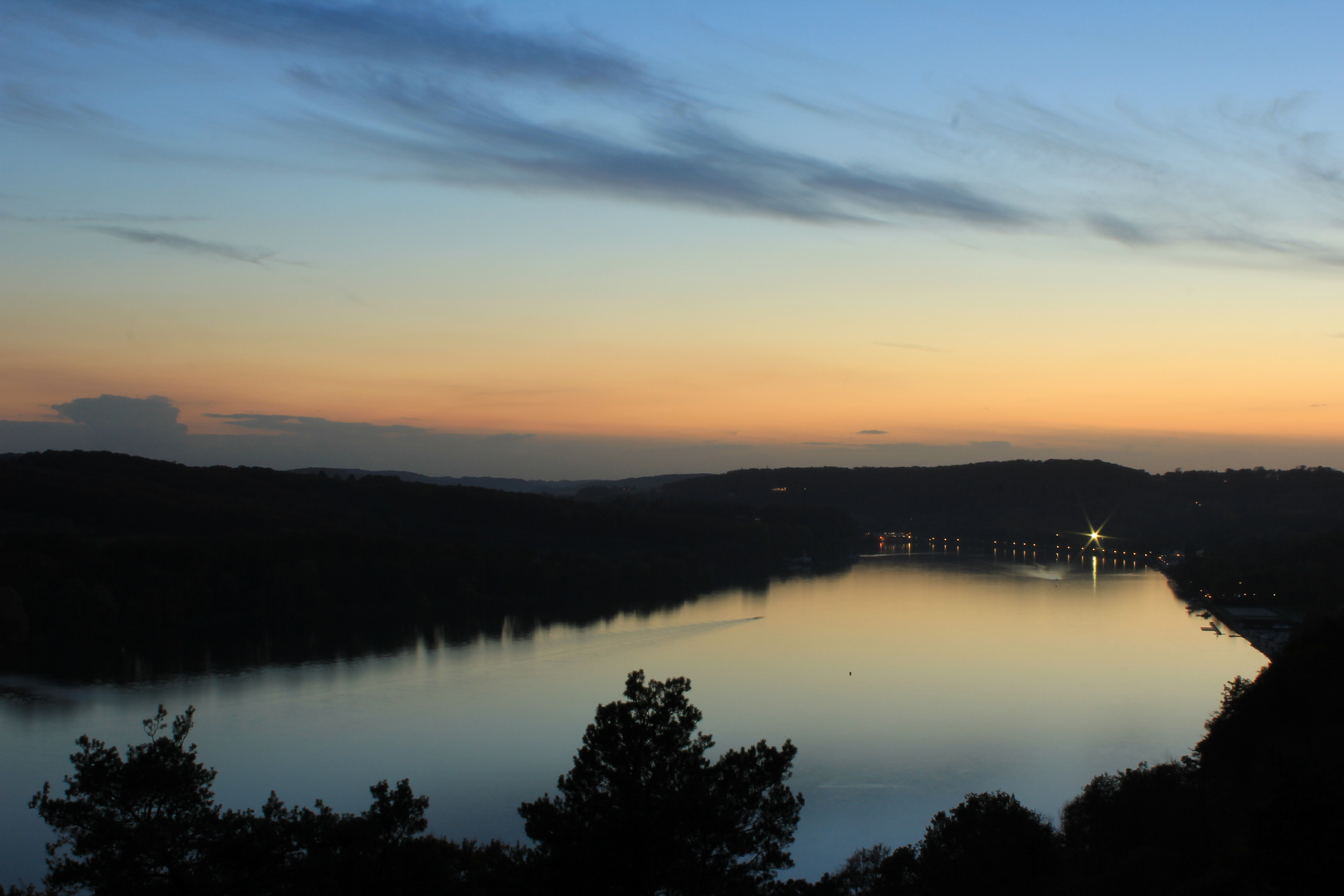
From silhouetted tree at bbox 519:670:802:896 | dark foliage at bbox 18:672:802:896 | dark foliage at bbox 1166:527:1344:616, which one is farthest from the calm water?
dark foliage at bbox 18:672:802:896

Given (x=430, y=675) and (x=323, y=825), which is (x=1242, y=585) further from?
(x=323, y=825)

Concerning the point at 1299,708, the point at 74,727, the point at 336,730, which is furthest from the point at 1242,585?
the point at 74,727

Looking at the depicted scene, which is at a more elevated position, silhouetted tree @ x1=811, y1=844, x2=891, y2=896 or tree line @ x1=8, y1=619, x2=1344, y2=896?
tree line @ x1=8, y1=619, x2=1344, y2=896

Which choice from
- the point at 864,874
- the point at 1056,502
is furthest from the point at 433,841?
the point at 1056,502

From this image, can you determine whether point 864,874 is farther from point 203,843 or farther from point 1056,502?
point 1056,502

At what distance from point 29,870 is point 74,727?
597 centimetres

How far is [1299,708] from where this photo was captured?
1061cm

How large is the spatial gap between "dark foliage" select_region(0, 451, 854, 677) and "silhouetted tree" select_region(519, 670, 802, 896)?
16.7 metres

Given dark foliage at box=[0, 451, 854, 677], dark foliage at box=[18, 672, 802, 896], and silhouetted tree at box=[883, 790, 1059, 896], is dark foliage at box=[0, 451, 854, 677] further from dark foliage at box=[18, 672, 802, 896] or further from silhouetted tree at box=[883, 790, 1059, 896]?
silhouetted tree at box=[883, 790, 1059, 896]

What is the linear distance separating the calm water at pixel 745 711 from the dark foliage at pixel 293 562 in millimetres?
3129

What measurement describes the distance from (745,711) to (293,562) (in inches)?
627

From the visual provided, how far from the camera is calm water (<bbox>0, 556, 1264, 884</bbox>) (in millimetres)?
12875

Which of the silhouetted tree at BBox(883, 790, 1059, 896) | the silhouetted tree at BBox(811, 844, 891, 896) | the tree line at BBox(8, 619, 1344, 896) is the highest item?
the tree line at BBox(8, 619, 1344, 896)

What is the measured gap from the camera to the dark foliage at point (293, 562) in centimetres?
2300
